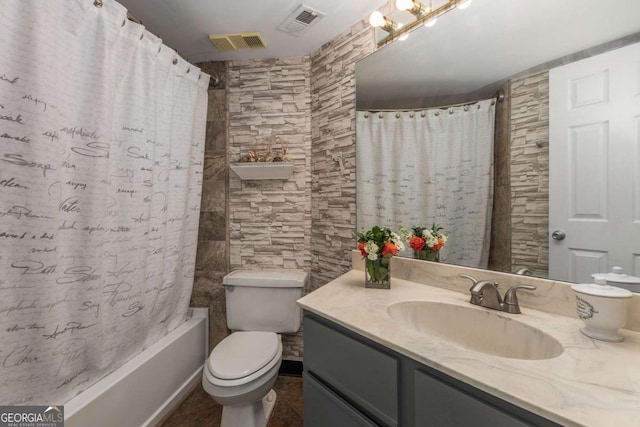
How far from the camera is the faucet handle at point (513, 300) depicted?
902 mm

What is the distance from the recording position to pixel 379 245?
1174 mm

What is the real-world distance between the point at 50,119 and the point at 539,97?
1734 mm

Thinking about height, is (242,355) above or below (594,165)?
below

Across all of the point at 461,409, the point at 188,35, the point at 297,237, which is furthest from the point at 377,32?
the point at 461,409

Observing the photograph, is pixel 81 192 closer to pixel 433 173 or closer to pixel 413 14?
pixel 433 173

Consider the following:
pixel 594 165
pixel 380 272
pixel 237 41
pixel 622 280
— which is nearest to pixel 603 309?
pixel 622 280

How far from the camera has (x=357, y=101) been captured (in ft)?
5.04

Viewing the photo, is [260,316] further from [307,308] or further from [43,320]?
[43,320]

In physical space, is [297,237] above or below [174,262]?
above

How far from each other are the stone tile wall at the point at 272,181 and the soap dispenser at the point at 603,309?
141 centimetres

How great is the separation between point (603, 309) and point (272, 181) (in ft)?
5.51

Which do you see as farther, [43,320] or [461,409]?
[43,320]

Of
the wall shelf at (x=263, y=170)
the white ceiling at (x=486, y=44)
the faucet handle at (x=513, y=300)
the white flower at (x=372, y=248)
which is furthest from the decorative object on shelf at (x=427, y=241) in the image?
the wall shelf at (x=263, y=170)

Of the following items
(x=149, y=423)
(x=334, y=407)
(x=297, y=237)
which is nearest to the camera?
(x=334, y=407)
